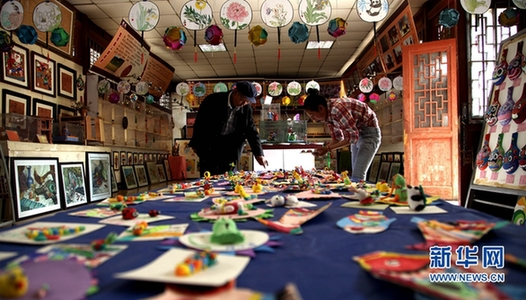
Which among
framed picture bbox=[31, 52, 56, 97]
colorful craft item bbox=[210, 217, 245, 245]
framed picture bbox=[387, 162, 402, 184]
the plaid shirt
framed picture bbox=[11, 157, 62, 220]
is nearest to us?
colorful craft item bbox=[210, 217, 245, 245]

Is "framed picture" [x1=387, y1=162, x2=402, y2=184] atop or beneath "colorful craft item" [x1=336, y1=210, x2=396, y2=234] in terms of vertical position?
beneath

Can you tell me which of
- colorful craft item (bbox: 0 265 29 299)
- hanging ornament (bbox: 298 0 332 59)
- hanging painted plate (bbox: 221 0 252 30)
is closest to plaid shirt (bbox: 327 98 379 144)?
hanging ornament (bbox: 298 0 332 59)

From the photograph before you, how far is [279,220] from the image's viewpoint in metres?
0.87

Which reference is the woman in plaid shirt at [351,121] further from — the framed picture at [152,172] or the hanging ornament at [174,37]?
the framed picture at [152,172]

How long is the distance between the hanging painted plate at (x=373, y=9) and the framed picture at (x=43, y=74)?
14.6 feet

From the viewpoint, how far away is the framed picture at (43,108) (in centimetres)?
491

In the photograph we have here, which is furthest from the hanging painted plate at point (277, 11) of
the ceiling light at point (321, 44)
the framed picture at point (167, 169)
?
the framed picture at point (167, 169)

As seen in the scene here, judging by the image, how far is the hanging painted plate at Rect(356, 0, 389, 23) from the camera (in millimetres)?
3383

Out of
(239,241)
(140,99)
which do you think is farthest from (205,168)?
(140,99)

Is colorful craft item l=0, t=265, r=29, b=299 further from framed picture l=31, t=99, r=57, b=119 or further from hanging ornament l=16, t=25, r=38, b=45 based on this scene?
framed picture l=31, t=99, r=57, b=119

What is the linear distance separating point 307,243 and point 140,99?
29.1 feet

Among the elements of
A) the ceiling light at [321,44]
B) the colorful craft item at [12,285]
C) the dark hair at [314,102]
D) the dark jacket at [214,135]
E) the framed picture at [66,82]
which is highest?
the ceiling light at [321,44]

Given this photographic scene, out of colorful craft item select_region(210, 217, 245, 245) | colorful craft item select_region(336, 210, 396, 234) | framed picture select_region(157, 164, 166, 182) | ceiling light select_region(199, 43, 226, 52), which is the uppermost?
ceiling light select_region(199, 43, 226, 52)

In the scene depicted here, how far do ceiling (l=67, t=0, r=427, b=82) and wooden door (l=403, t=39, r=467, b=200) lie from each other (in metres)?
1.31
